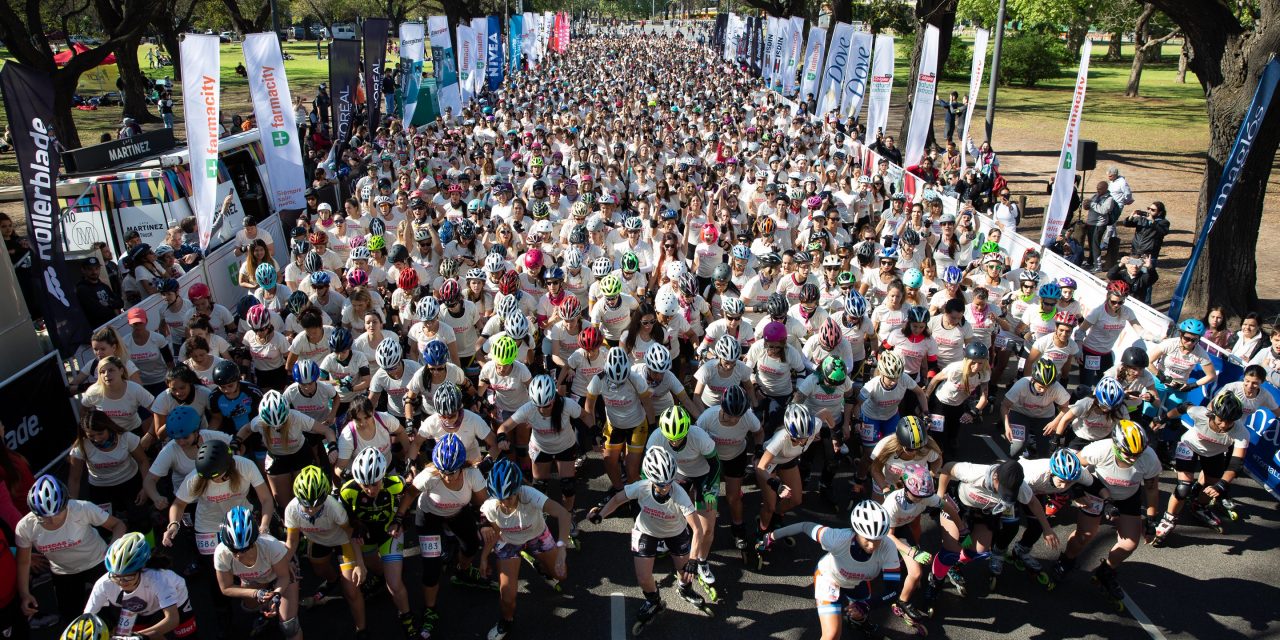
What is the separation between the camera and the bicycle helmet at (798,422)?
6586 mm

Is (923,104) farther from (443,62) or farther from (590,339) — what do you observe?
(443,62)

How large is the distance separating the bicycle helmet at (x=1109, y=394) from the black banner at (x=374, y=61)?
1816cm

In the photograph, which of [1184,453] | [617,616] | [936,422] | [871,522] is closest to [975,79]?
[1184,453]

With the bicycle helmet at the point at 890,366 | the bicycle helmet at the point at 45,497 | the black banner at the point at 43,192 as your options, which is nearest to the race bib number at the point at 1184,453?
the bicycle helmet at the point at 890,366

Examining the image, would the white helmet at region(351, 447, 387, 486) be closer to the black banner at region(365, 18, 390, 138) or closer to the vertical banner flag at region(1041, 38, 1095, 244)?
the vertical banner flag at region(1041, 38, 1095, 244)

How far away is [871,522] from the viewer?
553 centimetres

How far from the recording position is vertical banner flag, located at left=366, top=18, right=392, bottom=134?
1997 cm

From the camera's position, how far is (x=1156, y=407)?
8289 millimetres

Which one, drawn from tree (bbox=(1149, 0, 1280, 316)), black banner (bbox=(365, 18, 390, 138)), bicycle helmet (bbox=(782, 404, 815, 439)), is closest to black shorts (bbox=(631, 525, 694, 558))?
bicycle helmet (bbox=(782, 404, 815, 439))

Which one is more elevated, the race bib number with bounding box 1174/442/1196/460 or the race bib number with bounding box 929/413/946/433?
the race bib number with bounding box 929/413/946/433

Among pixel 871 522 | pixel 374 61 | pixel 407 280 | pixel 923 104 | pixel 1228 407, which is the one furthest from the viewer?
pixel 374 61

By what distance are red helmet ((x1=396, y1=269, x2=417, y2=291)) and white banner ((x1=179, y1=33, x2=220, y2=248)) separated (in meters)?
4.10

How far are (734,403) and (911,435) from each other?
4.81ft

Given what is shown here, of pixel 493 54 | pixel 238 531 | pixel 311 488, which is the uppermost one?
pixel 493 54
